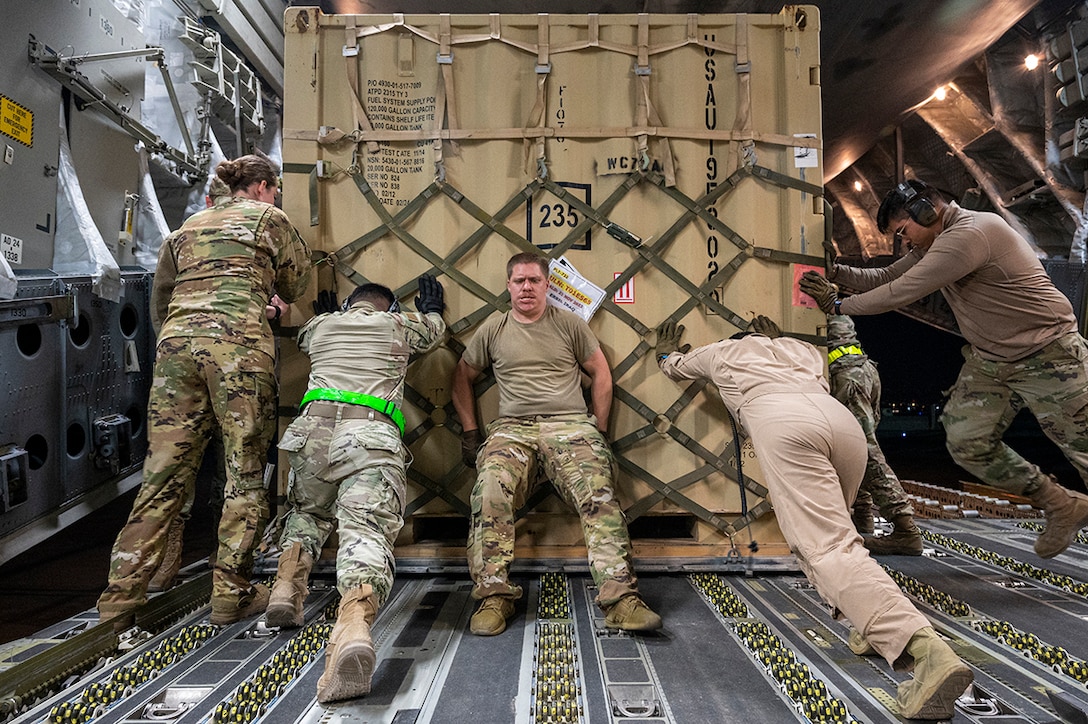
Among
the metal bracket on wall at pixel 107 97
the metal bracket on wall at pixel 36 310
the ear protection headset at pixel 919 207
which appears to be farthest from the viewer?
the metal bracket on wall at pixel 107 97

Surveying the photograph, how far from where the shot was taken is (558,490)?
10.6 feet

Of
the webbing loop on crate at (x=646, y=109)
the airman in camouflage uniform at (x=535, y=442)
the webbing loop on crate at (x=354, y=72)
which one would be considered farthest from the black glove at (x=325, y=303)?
the webbing loop on crate at (x=646, y=109)

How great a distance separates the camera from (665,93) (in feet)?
12.2

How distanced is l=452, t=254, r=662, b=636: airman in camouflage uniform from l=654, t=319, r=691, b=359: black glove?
1.24 ft

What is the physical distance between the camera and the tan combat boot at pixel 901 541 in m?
3.96

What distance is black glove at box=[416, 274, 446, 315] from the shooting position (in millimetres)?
3557

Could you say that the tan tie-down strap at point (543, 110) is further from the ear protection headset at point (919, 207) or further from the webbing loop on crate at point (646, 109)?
the ear protection headset at point (919, 207)

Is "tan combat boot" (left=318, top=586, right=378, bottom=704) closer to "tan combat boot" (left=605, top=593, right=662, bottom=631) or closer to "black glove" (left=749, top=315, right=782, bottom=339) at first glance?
"tan combat boot" (left=605, top=593, right=662, bottom=631)

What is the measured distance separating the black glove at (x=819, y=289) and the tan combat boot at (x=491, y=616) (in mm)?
2571

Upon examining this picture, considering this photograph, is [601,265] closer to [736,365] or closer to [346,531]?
[736,365]

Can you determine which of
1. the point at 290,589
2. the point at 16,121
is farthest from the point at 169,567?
the point at 16,121

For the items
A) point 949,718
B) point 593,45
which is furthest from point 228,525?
point 593,45

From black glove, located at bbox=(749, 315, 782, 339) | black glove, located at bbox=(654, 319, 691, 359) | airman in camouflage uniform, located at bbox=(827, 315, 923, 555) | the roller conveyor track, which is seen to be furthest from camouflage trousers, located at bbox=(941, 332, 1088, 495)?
black glove, located at bbox=(654, 319, 691, 359)

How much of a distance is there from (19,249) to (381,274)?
8.13 ft
